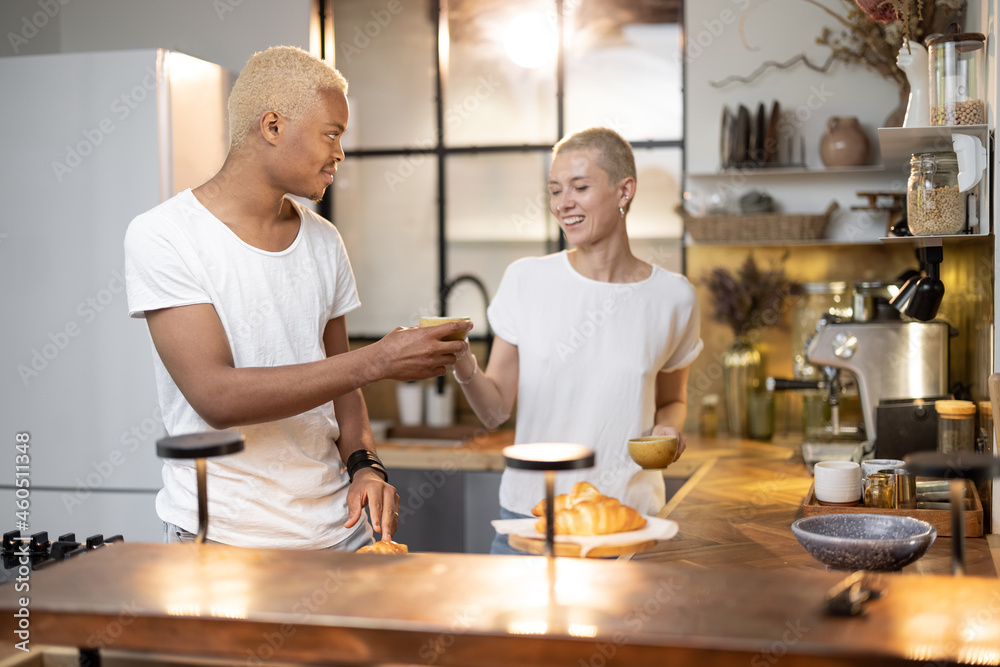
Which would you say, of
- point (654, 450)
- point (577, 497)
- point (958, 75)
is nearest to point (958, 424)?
point (958, 75)

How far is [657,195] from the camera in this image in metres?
3.82

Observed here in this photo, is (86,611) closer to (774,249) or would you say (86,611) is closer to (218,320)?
(218,320)

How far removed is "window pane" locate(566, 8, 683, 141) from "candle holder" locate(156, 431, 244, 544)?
118 inches

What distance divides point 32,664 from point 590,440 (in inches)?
48.7

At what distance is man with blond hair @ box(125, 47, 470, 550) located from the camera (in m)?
A: 1.39

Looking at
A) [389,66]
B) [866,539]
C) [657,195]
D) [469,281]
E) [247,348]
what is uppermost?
[389,66]

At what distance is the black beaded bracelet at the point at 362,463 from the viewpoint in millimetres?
1617

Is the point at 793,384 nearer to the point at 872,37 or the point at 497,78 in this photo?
the point at 872,37

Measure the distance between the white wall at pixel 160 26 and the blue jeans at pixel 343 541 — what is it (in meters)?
2.72

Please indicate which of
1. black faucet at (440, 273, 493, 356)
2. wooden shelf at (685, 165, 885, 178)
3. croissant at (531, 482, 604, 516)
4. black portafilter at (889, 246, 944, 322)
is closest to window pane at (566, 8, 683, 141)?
wooden shelf at (685, 165, 885, 178)

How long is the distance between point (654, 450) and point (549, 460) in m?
0.77

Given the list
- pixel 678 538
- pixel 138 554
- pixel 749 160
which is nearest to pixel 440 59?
pixel 749 160

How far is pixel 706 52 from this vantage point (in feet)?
11.8

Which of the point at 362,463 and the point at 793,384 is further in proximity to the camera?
the point at 793,384
